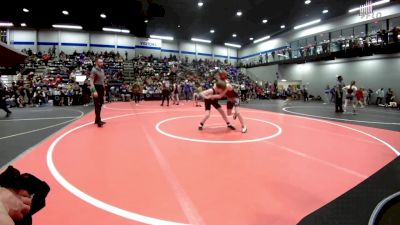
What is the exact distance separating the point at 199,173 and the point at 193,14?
21.5 m

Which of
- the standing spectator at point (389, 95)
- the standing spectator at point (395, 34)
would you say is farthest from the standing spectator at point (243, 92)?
the standing spectator at point (395, 34)

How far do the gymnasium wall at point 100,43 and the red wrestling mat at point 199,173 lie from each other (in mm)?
29321

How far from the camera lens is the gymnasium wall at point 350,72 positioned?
65.1 ft

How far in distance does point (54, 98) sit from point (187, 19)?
1382 centimetres

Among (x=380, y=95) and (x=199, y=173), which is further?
(x=380, y=95)

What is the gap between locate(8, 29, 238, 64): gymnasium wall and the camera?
97.5ft

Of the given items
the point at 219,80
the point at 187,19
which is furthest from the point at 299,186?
the point at 187,19

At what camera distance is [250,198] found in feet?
8.72

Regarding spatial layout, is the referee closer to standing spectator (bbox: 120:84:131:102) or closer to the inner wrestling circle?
the inner wrestling circle

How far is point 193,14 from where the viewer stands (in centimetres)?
2272

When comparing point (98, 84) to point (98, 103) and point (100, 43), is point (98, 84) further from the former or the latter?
point (100, 43)

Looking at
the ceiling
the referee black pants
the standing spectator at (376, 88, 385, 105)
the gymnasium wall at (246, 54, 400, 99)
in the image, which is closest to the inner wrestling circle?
the referee black pants

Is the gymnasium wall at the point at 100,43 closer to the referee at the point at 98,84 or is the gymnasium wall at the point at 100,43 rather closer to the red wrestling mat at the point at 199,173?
the referee at the point at 98,84

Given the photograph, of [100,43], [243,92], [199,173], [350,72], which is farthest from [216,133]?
[100,43]
